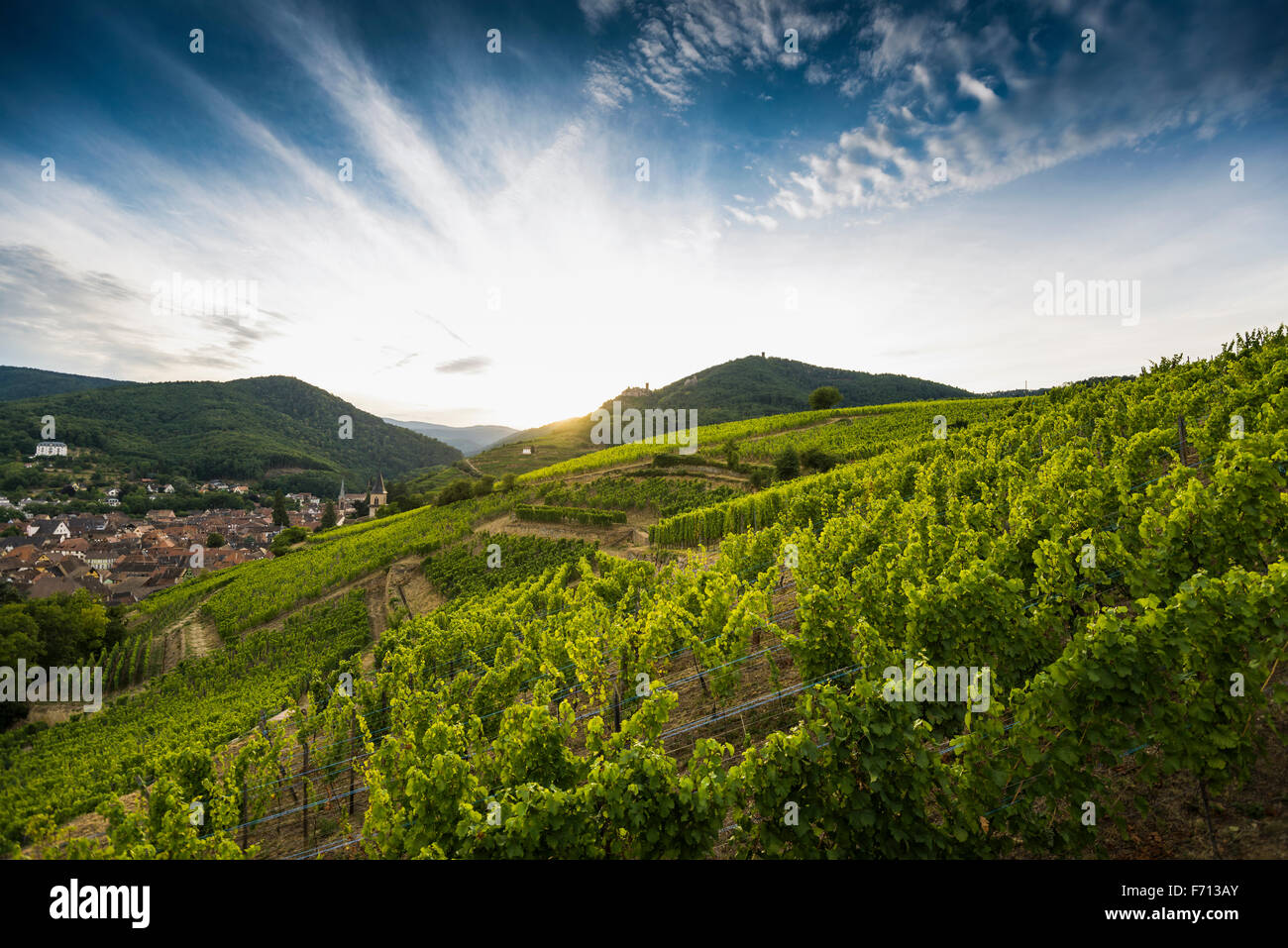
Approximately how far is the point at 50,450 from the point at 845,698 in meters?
223

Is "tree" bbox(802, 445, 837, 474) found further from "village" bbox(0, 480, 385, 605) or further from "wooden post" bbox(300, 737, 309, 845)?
"village" bbox(0, 480, 385, 605)

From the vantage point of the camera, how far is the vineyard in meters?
5.39

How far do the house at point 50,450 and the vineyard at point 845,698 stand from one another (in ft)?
601

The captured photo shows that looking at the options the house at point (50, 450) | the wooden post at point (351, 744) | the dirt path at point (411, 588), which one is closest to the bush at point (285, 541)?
the dirt path at point (411, 588)

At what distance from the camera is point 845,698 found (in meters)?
5.67

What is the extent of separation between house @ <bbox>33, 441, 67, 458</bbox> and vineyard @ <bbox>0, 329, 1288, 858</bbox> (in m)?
183

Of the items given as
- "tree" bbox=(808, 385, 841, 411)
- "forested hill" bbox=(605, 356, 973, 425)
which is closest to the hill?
"forested hill" bbox=(605, 356, 973, 425)

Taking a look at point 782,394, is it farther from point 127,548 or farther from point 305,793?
point 305,793

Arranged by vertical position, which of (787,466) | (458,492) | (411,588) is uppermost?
(787,466)


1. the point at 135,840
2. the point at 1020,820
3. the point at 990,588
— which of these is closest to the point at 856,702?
the point at 1020,820

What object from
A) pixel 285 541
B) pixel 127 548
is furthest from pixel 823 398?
pixel 127 548
